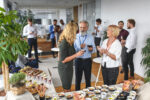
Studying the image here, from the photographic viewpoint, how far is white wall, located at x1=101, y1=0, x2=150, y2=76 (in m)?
3.96

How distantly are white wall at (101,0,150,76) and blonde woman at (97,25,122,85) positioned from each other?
1.97 metres

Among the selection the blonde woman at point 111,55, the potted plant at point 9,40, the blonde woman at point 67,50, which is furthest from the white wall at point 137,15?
the potted plant at point 9,40

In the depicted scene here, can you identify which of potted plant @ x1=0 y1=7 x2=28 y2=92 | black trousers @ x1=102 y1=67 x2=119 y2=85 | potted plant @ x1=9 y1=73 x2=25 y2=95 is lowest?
black trousers @ x1=102 y1=67 x2=119 y2=85

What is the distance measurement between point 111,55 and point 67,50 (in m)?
0.70

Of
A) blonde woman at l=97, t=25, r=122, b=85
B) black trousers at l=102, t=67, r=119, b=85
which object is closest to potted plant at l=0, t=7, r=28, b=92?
blonde woman at l=97, t=25, r=122, b=85

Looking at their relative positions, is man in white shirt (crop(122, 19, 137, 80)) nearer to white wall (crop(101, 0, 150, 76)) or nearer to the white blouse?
white wall (crop(101, 0, 150, 76))

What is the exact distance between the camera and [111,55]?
7.67ft

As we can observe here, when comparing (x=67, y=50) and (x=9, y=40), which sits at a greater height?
(x=9, y=40)

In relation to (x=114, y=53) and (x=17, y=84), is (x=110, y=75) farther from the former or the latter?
(x=17, y=84)

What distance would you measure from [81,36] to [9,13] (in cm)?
134

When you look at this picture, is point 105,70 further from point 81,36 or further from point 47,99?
point 47,99

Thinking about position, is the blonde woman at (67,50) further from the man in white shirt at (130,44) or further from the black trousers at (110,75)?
the man in white shirt at (130,44)

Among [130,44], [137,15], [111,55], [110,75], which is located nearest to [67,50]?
[111,55]

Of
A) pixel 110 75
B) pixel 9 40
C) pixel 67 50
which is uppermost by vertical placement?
pixel 9 40
